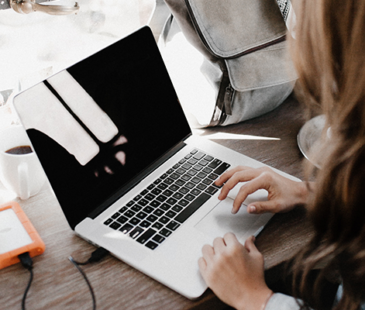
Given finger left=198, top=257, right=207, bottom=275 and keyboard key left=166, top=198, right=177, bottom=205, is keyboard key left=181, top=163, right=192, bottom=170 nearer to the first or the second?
keyboard key left=166, top=198, right=177, bottom=205

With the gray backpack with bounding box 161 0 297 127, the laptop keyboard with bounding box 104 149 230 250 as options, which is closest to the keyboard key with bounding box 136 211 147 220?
the laptop keyboard with bounding box 104 149 230 250

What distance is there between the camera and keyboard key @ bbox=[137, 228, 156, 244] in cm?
59

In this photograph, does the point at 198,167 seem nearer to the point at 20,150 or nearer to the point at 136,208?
the point at 136,208

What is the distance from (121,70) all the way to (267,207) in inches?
14.7

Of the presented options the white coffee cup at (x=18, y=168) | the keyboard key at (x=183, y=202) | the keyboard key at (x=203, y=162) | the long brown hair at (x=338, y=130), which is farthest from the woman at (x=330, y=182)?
the white coffee cup at (x=18, y=168)

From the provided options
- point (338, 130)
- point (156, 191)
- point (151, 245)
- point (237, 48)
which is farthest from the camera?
point (237, 48)

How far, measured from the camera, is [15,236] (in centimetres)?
60

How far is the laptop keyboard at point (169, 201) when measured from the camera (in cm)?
61

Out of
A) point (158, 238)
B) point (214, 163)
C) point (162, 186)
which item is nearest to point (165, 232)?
point (158, 238)

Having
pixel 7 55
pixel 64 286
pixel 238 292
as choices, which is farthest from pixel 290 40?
pixel 7 55

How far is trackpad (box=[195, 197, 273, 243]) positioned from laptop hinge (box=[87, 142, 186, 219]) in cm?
15

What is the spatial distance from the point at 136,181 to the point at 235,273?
0.86 ft

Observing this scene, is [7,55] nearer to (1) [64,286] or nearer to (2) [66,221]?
(2) [66,221]

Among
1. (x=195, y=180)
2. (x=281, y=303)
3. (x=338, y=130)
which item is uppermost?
(x=338, y=130)
